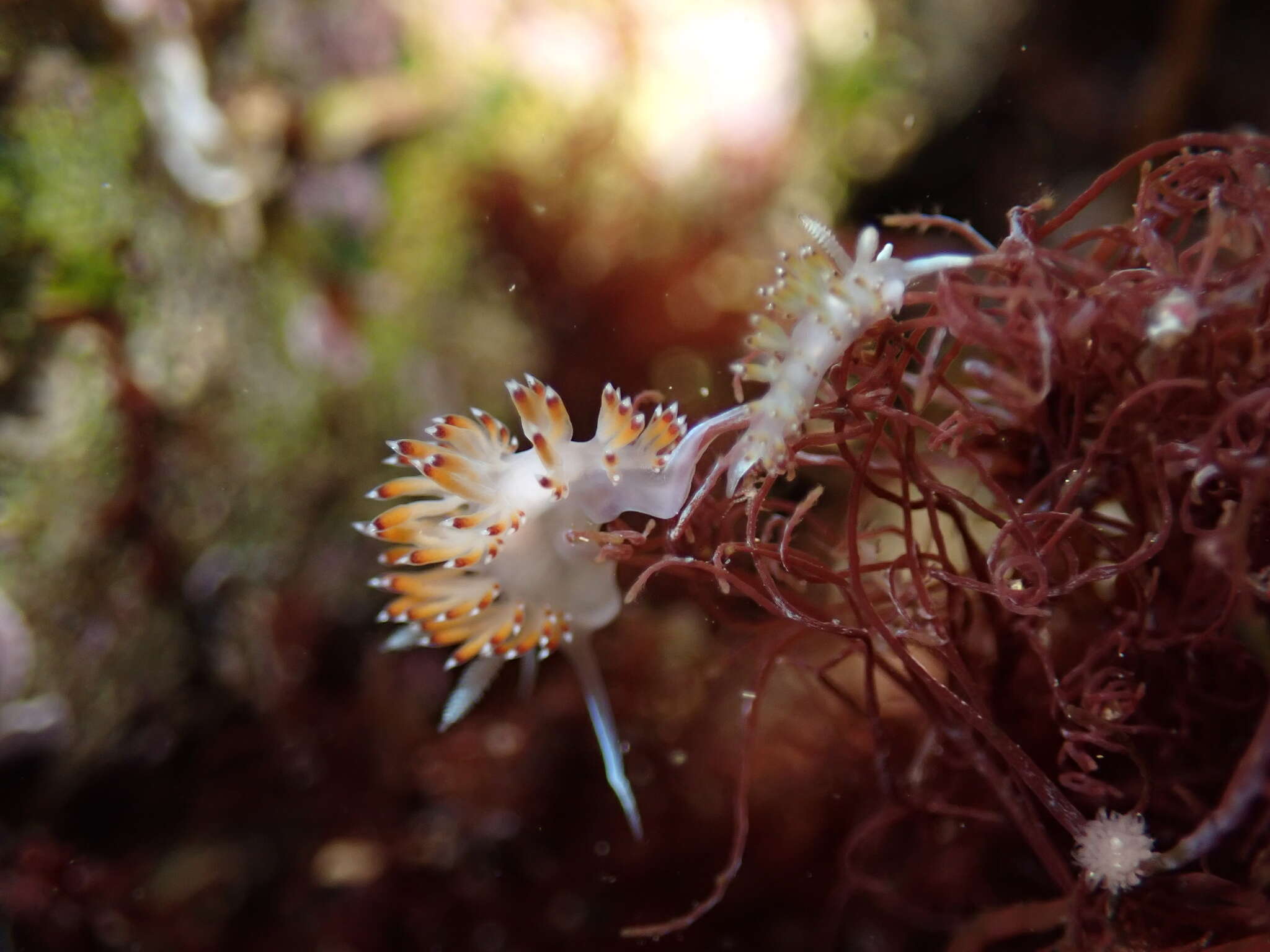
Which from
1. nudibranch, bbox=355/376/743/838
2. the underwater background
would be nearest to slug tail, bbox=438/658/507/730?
nudibranch, bbox=355/376/743/838

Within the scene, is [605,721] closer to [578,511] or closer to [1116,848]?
[578,511]

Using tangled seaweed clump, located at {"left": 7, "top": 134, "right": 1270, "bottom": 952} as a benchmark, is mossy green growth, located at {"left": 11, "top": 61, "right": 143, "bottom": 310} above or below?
above

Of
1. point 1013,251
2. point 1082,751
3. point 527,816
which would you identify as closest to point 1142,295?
→ point 1013,251

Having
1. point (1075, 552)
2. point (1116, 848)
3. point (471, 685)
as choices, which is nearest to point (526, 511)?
point (471, 685)

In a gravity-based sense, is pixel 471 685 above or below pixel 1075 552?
above

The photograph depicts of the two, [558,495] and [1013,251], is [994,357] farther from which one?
[558,495]

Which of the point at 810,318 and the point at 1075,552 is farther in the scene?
the point at 1075,552

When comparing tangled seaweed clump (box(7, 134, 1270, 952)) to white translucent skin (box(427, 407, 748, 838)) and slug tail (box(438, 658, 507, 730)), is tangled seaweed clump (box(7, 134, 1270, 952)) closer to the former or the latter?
white translucent skin (box(427, 407, 748, 838))
